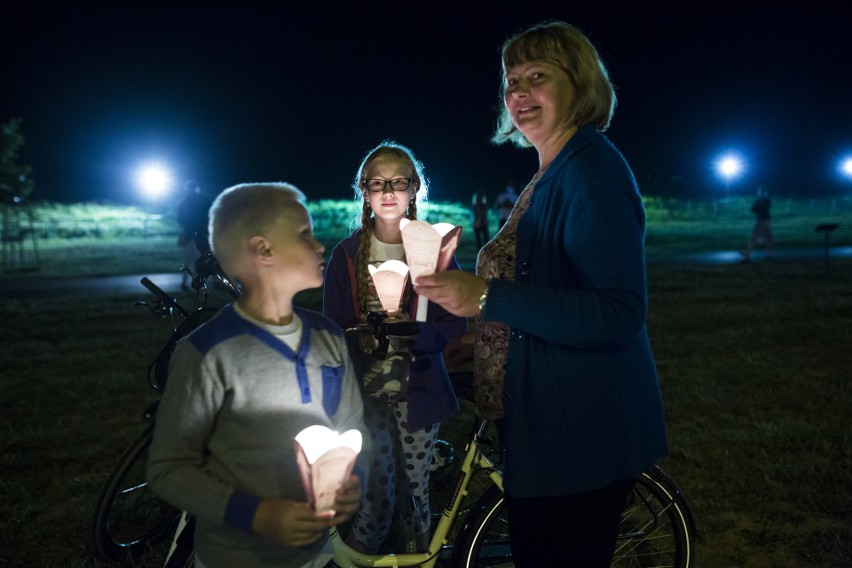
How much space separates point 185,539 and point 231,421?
133cm

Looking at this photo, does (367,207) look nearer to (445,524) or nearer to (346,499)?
(445,524)

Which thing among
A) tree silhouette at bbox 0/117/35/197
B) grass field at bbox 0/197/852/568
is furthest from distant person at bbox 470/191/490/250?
tree silhouette at bbox 0/117/35/197

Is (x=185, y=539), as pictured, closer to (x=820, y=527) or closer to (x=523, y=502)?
(x=523, y=502)

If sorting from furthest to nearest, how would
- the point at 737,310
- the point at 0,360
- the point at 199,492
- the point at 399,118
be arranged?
the point at 399,118 → the point at 737,310 → the point at 0,360 → the point at 199,492

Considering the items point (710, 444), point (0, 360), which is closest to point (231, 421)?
point (710, 444)

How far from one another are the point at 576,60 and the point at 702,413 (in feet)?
15.2

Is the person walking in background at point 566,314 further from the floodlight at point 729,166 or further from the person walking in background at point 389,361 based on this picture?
the floodlight at point 729,166

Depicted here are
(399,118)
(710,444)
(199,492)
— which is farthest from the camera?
(399,118)

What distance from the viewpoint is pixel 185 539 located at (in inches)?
97.9

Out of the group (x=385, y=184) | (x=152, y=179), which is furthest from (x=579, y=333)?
(x=152, y=179)

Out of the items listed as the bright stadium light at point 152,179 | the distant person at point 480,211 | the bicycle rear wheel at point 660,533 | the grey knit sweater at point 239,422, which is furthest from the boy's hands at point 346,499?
the bright stadium light at point 152,179

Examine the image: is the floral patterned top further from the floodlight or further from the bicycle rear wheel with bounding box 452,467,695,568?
the floodlight

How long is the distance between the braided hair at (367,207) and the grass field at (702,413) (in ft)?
7.64

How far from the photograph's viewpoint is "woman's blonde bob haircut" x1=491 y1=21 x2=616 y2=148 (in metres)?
1.66
